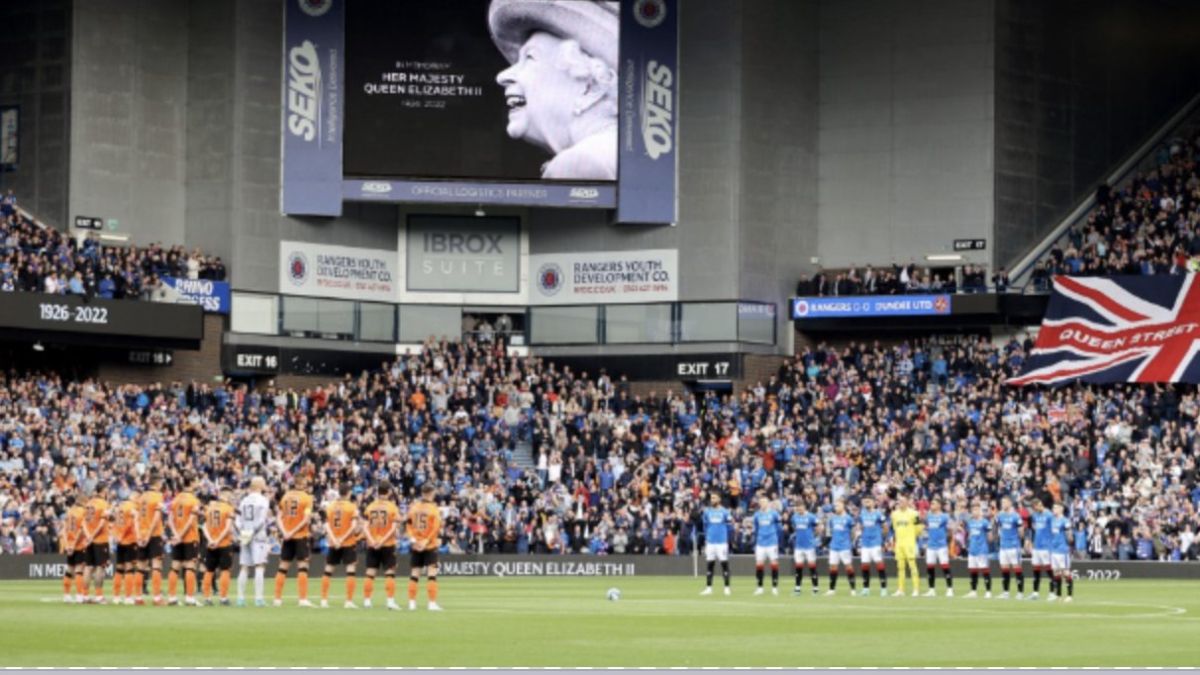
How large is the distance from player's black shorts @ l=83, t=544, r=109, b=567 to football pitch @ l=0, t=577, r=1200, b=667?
1.21 meters

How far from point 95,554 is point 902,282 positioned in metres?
42.3

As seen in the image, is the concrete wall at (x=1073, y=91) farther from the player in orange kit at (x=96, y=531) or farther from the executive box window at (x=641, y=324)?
the player in orange kit at (x=96, y=531)

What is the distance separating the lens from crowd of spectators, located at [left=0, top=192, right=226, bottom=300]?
71.9 m

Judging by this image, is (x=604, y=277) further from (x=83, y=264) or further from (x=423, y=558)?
(x=423, y=558)

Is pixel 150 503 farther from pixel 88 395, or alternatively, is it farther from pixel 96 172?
pixel 96 172

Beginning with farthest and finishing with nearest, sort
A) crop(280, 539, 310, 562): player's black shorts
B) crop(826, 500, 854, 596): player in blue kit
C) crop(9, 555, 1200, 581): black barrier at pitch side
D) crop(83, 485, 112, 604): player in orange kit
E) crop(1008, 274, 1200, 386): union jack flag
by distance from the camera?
crop(1008, 274, 1200, 386): union jack flag → crop(9, 555, 1200, 581): black barrier at pitch side → crop(826, 500, 854, 596): player in blue kit → crop(83, 485, 112, 604): player in orange kit → crop(280, 539, 310, 562): player's black shorts

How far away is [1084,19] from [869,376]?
50.8 feet

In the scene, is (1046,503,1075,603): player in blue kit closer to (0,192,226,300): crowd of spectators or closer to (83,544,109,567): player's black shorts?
(83,544,109,567): player's black shorts

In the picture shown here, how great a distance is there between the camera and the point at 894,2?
82250 millimetres

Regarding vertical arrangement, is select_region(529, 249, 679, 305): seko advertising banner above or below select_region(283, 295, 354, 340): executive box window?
above

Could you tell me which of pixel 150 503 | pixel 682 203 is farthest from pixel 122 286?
pixel 150 503

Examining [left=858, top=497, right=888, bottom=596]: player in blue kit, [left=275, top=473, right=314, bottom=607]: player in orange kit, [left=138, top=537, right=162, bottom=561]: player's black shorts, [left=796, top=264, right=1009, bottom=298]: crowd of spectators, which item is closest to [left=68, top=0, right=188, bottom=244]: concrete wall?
[left=796, top=264, right=1009, bottom=298]: crowd of spectators

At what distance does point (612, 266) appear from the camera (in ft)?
272

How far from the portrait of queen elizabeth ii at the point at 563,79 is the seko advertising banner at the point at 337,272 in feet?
23.0
